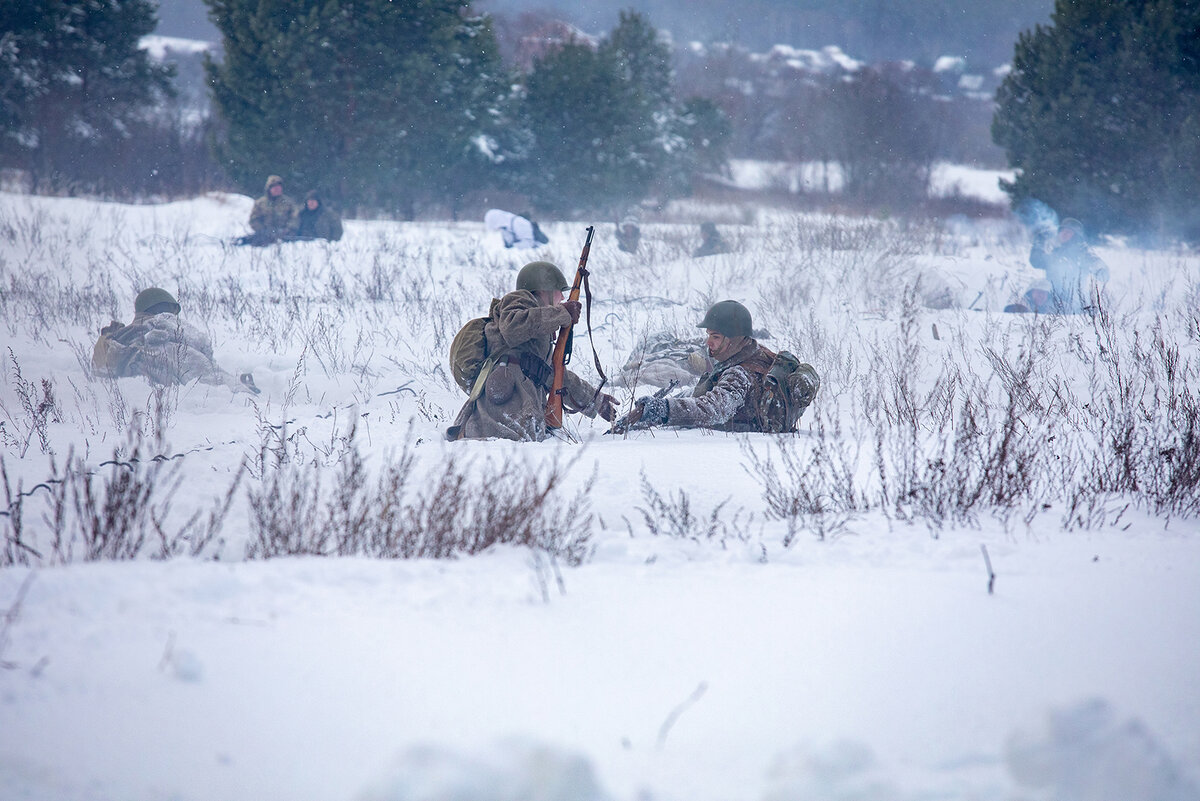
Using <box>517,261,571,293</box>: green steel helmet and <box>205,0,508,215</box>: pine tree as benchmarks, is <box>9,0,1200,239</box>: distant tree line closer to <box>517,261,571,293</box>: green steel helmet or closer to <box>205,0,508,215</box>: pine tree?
<box>205,0,508,215</box>: pine tree

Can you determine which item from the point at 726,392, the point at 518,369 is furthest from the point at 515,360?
the point at 726,392

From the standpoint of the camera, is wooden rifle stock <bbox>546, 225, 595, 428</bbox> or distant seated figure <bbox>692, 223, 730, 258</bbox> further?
distant seated figure <bbox>692, 223, 730, 258</bbox>

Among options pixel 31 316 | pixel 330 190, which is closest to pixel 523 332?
pixel 31 316

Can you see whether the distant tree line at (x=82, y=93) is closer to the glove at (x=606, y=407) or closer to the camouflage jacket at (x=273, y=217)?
the camouflage jacket at (x=273, y=217)

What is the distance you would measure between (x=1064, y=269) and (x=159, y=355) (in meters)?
10.1

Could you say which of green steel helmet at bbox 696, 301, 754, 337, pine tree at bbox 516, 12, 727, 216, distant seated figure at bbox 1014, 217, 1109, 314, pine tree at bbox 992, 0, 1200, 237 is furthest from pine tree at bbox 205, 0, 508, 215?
green steel helmet at bbox 696, 301, 754, 337

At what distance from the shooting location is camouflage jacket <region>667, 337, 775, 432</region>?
4270 millimetres

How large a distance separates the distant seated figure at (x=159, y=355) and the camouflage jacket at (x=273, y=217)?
6458 millimetres

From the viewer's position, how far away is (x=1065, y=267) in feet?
32.4

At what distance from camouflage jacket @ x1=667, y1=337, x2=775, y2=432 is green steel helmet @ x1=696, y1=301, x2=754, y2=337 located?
91 millimetres

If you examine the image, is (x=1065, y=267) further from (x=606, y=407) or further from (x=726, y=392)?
(x=606, y=407)

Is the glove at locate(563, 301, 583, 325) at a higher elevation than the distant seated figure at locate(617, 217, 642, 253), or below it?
below

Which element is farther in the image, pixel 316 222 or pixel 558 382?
pixel 316 222

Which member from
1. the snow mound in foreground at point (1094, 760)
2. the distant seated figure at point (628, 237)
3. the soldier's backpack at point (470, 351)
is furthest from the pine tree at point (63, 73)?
the snow mound in foreground at point (1094, 760)
